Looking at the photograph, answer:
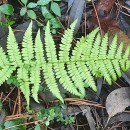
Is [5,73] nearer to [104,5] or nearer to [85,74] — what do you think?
[85,74]

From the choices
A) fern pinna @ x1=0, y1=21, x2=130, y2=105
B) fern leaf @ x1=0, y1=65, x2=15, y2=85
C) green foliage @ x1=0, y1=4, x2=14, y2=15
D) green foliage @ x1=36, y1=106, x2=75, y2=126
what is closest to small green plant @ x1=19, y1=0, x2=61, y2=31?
green foliage @ x1=0, y1=4, x2=14, y2=15

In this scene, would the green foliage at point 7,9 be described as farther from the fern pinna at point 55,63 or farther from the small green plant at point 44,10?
the fern pinna at point 55,63

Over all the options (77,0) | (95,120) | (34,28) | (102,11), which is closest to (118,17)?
(102,11)

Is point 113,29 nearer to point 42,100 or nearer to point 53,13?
point 53,13

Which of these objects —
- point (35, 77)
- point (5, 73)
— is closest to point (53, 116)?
point (35, 77)

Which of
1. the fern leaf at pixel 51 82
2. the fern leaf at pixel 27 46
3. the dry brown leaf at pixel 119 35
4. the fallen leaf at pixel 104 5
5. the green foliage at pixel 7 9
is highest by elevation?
the fallen leaf at pixel 104 5

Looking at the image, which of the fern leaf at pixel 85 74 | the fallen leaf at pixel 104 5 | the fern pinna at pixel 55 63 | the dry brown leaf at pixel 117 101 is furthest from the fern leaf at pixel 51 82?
the fallen leaf at pixel 104 5

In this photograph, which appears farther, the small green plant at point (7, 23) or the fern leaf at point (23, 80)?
the small green plant at point (7, 23)

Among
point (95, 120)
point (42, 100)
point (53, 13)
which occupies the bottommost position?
point (95, 120)
